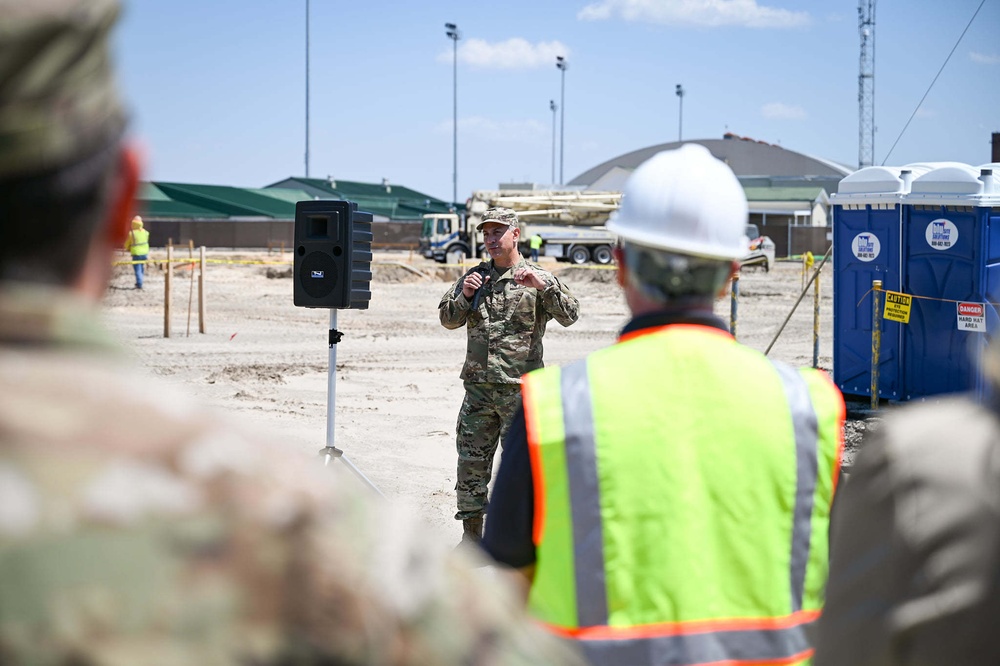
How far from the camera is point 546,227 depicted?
40.5 metres

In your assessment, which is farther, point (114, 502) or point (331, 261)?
point (331, 261)

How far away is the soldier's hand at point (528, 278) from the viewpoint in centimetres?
683

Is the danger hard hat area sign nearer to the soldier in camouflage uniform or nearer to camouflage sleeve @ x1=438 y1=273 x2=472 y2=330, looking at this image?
the soldier in camouflage uniform

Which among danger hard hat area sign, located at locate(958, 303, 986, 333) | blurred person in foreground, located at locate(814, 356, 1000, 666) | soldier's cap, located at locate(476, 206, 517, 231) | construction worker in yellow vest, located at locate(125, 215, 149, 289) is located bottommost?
blurred person in foreground, located at locate(814, 356, 1000, 666)

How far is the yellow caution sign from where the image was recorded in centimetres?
1080

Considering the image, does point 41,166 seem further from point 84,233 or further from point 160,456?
point 160,456

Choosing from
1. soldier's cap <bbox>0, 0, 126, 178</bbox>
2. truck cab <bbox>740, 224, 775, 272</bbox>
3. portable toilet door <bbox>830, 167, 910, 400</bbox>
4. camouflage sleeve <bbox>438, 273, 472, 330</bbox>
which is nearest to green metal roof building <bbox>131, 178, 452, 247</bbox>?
truck cab <bbox>740, 224, 775, 272</bbox>

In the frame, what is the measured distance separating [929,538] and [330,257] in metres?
6.93

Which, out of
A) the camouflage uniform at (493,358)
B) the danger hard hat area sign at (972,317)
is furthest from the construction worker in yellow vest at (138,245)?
the camouflage uniform at (493,358)

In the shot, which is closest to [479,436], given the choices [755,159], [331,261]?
[331,261]

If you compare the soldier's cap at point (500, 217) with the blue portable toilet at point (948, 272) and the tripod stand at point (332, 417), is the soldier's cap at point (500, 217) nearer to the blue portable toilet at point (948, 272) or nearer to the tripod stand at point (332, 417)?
the tripod stand at point (332, 417)

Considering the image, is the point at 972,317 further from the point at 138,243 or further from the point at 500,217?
the point at 138,243

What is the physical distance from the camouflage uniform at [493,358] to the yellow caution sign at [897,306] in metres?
5.16

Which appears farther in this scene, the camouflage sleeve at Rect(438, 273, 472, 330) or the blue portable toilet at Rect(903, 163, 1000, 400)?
the blue portable toilet at Rect(903, 163, 1000, 400)
